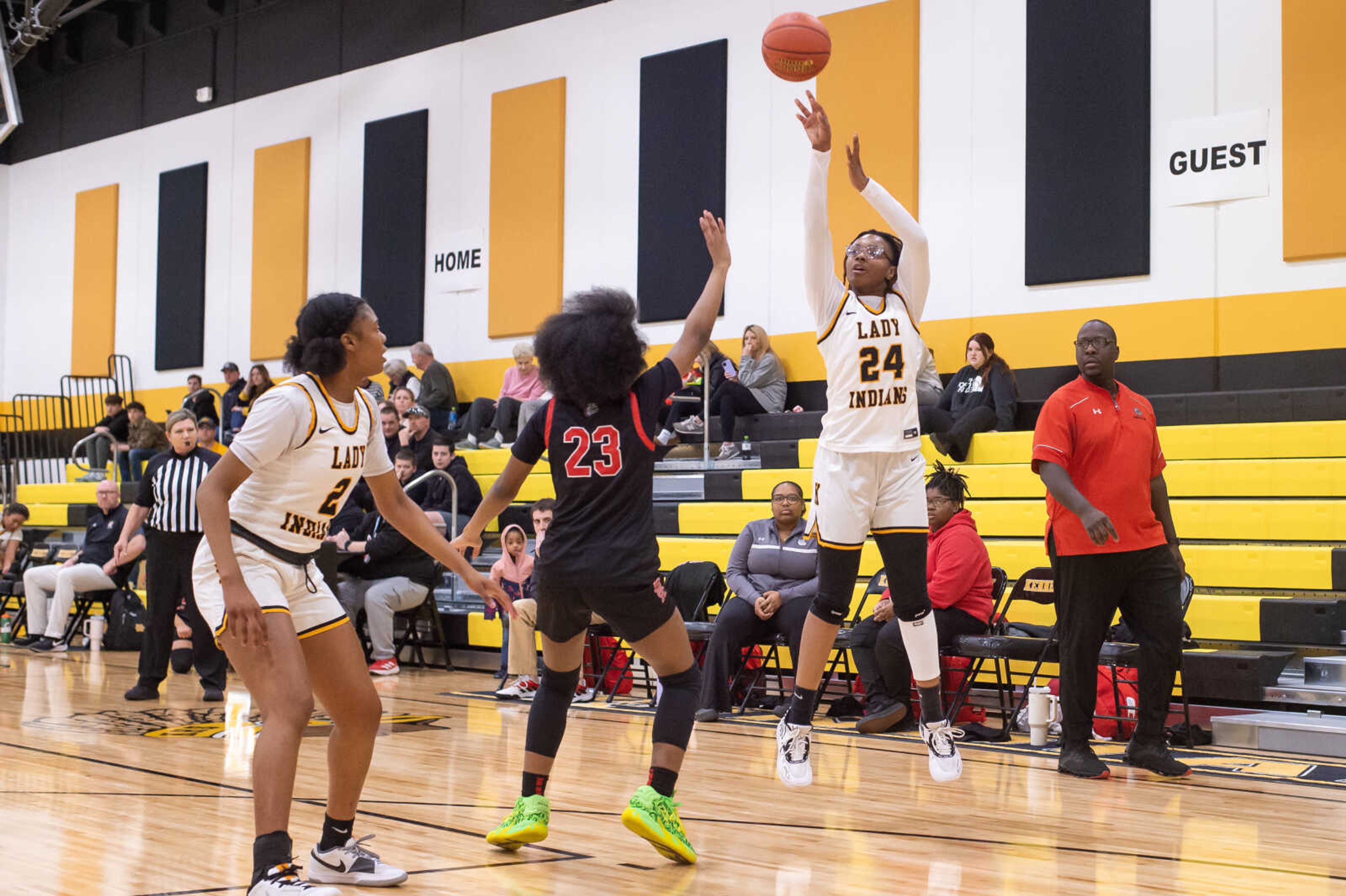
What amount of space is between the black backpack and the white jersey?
8991mm

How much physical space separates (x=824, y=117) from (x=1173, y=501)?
4.74 metres

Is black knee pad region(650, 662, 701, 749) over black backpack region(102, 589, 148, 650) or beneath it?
over

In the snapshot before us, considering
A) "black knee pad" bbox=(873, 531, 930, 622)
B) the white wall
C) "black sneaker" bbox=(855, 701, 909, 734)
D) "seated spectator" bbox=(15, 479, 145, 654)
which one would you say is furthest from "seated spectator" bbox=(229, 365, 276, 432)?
"black knee pad" bbox=(873, 531, 930, 622)

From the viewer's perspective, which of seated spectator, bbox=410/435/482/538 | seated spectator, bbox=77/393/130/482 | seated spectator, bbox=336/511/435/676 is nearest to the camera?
A: seated spectator, bbox=336/511/435/676

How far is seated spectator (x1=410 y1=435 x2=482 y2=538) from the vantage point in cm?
1103

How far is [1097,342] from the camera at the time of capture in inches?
219

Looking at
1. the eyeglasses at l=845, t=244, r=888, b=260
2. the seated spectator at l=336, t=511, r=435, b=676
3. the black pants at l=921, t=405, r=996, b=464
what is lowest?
the seated spectator at l=336, t=511, r=435, b=676

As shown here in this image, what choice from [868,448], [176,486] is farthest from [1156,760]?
[176,486]

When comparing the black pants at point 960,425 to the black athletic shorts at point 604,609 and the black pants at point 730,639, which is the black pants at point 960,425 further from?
the black athletic shorts at point 604,609

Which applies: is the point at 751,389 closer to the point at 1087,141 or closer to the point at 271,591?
the point at 1087,141

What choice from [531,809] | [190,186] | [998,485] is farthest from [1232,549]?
[190,186]

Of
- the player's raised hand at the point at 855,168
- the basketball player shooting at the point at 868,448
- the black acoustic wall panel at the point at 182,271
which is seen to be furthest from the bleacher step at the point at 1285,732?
the black acoustic wall panel at the point at 182,271

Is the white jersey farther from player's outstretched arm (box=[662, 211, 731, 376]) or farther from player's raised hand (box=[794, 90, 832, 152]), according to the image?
player's raised hand (box=[794, 90, 832, 152])

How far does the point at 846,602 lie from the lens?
4867 mm
